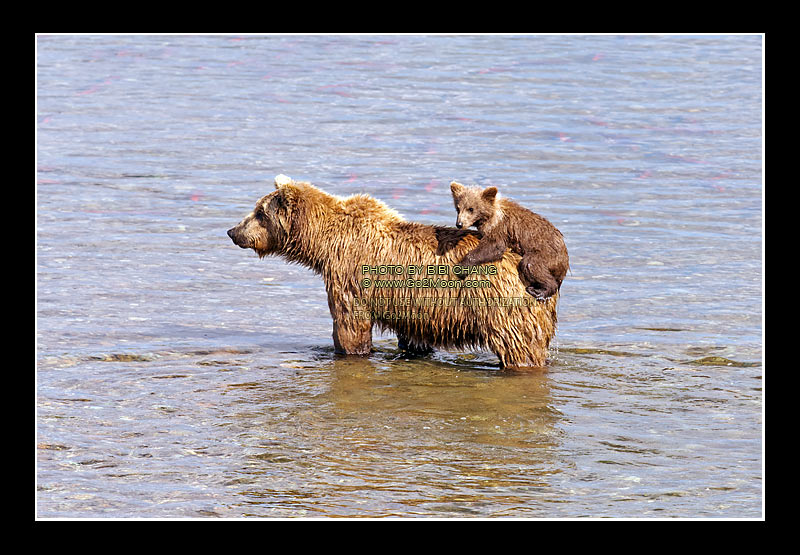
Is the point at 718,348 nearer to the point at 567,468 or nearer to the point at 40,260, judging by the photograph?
the point at 567,468

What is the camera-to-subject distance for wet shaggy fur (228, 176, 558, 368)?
32.1 ft

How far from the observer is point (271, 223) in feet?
34.1

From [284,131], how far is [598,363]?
10.6 meters

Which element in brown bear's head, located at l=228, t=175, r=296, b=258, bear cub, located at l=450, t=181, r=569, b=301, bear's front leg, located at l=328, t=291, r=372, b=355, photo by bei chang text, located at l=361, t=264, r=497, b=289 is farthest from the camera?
brown bear's head, located at l=228, t=175, r=296, b=258

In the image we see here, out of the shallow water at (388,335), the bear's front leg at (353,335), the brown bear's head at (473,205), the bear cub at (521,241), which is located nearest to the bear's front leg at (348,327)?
the bear's front leg at (353,335)

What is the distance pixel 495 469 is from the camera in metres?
7.52

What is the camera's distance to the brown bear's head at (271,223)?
33.8 ft

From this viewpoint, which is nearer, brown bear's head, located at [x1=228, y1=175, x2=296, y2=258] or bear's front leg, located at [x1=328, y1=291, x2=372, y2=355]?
bear's front leg, located at [x1=328, y1=291, x2=372, y2=355]

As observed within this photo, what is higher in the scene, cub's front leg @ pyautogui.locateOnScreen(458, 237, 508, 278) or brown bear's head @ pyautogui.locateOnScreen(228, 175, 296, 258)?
brown bear's head @ pyautogui.locateOnScreen(228, 175, 296, 258)

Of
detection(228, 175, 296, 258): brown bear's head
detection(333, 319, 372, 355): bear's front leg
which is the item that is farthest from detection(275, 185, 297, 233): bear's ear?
detection(333, 319, 372, 355): bear's front leg

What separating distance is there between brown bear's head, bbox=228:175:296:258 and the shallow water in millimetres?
982

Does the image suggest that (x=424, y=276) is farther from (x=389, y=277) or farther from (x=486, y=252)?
(x=486, y=252)

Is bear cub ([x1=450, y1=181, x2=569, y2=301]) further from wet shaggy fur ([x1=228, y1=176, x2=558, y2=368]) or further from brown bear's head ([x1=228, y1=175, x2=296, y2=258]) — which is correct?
brown bear's head ([x1=228, y1=175, x2=296, y2=258])
